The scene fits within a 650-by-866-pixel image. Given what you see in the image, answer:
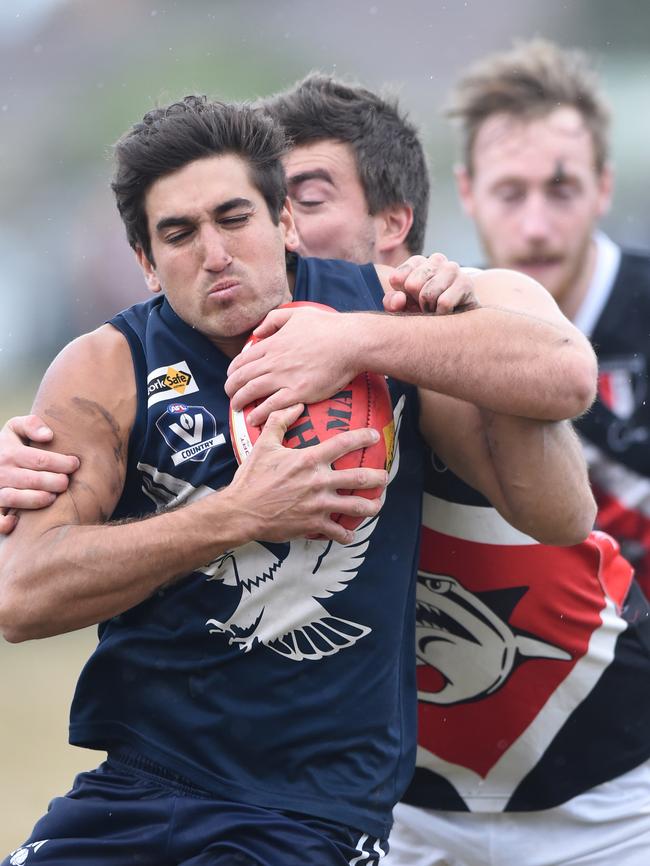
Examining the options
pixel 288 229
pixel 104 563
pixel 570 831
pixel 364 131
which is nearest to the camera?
pixel 104 563

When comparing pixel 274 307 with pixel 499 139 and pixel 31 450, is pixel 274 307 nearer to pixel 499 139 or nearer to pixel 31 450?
pixel 31 450

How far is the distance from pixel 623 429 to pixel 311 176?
254cm

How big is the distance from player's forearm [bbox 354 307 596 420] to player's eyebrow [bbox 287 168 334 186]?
1.28 m

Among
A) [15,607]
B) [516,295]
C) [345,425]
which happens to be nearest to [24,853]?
[15,607]

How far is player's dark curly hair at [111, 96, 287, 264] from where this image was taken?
10.8 ft

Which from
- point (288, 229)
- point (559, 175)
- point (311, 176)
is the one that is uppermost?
point (559, 175)

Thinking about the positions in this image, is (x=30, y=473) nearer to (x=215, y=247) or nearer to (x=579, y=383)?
(x=215, y=247)

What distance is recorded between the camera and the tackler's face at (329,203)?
427 centimetres

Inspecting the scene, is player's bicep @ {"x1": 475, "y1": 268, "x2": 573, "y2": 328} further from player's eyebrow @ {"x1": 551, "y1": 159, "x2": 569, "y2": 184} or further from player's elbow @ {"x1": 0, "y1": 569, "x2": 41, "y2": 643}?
player's eyebrow @ {"x1": 551, "y1": 159, "x2": 569, "y2": 184}

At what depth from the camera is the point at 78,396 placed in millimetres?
3238

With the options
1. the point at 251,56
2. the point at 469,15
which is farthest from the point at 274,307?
the point at 469,15

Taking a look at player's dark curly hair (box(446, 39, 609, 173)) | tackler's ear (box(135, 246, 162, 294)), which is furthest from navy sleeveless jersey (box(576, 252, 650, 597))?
tackler's ear (box(135, 246, 162, 294))

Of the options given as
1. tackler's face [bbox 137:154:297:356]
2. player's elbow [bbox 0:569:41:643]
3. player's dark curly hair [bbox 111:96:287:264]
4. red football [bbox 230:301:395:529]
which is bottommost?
player's elbow [bbox 0:569:41:643]

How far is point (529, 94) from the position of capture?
711cm
